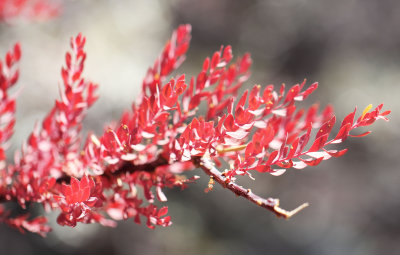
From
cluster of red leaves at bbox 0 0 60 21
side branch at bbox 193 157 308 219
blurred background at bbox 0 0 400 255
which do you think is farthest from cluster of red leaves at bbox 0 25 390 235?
blurred background at bbox 0 0 400 255

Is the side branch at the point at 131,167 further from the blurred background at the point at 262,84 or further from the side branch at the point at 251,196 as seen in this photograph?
the blurred background at the point at 262,84

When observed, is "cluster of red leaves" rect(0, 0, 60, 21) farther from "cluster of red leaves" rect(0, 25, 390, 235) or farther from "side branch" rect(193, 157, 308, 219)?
"side branch" rect(193, 157, 308, 219)

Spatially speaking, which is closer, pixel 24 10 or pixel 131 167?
pixel 131 167

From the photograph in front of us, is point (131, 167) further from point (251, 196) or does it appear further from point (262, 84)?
point (262, 84)

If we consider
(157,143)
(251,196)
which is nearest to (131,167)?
(157,143)

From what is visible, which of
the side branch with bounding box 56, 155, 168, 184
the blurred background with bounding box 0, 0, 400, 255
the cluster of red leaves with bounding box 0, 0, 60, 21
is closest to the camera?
the side branch with bounding box 56, 155, 168, 184

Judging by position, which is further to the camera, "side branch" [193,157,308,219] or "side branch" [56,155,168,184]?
"side branch" [56,155,168,184]

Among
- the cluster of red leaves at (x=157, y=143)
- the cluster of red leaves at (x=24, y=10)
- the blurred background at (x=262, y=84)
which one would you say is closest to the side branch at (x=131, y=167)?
the cluster of red leaves at (x=157, y=143)
